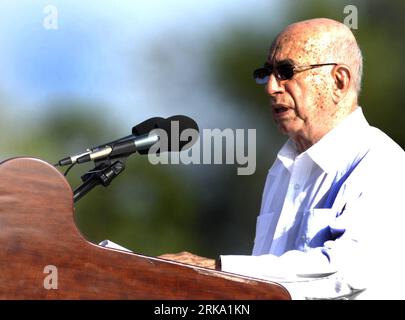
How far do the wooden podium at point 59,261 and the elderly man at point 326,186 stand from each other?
313 millimetres

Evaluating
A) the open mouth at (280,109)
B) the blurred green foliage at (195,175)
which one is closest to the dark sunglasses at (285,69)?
the open mouth at (280,109)

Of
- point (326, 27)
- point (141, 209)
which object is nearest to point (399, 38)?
point (141, 209)

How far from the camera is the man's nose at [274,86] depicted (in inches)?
153

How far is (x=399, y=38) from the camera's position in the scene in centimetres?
849

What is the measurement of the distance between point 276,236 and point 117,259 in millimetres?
1208

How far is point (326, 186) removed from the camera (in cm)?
369

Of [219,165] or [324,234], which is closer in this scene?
[324,234]

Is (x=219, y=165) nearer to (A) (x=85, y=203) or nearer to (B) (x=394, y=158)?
(A) (x=85, y=203)

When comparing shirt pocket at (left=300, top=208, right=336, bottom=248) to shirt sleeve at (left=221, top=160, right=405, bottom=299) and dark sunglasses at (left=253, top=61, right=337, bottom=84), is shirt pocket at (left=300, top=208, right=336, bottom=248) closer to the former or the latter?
shirt sleeve at (left=221, top=160, right=405, bottom=299)

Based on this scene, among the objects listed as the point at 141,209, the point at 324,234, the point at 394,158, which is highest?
the point at 141,209

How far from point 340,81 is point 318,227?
2.43 feet

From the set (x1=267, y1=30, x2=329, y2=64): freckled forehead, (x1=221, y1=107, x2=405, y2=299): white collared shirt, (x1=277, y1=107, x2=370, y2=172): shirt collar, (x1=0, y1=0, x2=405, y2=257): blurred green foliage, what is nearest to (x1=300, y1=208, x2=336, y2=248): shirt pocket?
(x1=221, y1=107, x2=405, y2=299): white collared shirt

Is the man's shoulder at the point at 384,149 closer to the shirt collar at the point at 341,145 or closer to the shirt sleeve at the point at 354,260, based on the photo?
the shirt collar at the point at 341,145

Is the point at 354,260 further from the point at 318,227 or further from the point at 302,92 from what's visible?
the point at 302,92
